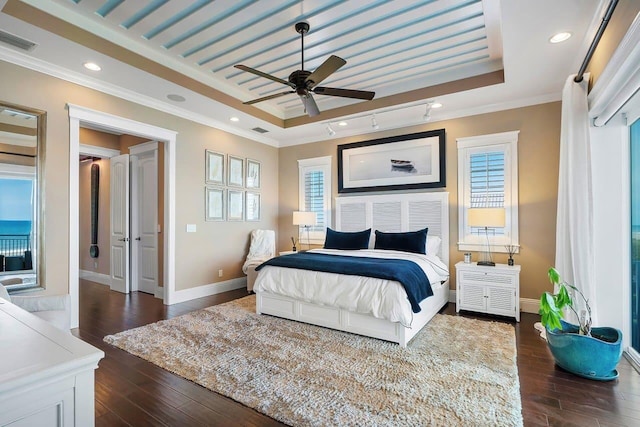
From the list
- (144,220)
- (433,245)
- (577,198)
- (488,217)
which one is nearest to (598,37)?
(577,198)

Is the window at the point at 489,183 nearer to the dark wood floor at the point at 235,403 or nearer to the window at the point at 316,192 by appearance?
the dark wood floor at the point at 235,403

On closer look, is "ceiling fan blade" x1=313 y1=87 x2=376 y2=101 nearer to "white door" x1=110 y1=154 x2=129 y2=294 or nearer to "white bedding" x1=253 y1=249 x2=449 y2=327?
"white bedding" x1=253 y1=249 x2=449 y2=327

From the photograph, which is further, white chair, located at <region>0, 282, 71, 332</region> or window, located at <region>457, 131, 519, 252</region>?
window, located at <region>457, 131, 519, 252</region>

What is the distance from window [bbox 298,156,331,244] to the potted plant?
12.7 ft

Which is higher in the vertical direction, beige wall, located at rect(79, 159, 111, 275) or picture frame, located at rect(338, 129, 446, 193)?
picture frame, located at rect(338, 129, 446, 193)

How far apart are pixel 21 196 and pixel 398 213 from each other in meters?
4.78

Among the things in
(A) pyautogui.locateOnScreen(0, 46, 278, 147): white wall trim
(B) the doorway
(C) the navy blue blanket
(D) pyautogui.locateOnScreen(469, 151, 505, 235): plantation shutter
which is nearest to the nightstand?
(D) pyautogui.locateOnScreen(469, 151, 505, 235): plantation shutter

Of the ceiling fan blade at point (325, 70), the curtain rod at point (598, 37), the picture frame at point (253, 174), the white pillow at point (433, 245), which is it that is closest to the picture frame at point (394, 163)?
the white pillow at point (433, 245)

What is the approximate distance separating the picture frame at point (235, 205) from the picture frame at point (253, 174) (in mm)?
286

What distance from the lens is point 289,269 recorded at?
3.80 metres

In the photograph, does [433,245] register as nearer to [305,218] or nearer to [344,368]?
[305,218]

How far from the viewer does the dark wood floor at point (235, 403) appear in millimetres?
1983

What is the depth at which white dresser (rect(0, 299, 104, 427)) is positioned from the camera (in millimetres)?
794

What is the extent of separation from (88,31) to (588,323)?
5146 mm
